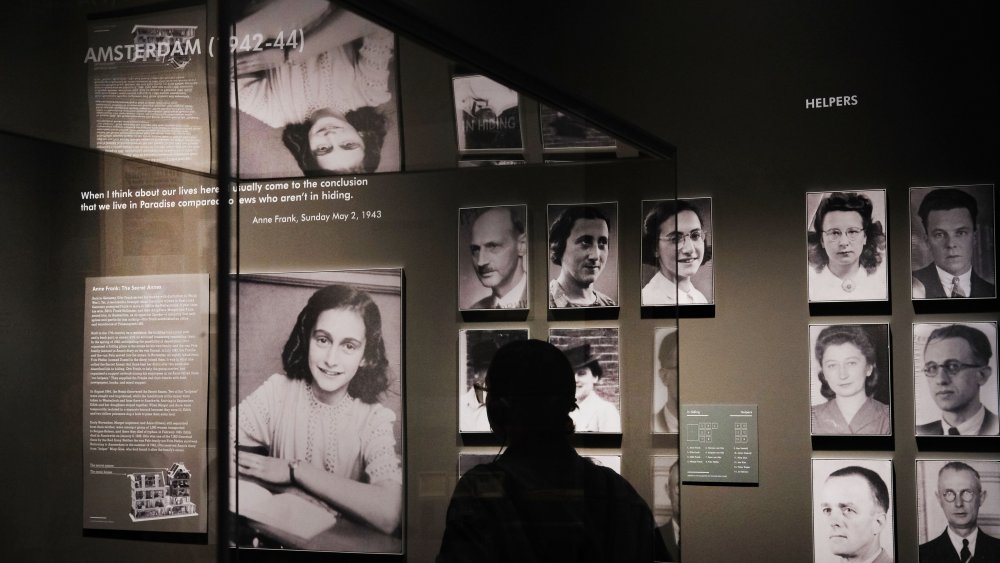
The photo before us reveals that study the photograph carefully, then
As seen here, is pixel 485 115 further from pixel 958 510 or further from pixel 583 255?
pixel 958 510

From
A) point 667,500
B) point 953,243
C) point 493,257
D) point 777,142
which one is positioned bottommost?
point 667,500

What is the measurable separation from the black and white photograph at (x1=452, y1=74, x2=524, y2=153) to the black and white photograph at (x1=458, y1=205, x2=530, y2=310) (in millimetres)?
115

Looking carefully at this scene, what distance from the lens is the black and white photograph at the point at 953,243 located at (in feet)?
11.2

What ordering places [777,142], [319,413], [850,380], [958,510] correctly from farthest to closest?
[777,142] → [850,380] → [958,510] → [319,413]

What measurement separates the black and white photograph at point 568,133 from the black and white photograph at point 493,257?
0.70ft

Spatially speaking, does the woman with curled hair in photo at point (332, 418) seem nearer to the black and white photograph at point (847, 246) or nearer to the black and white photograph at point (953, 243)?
the black and white photograph at point (847, 246)

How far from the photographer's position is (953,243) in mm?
3441

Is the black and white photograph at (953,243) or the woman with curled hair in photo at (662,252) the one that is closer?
the woman with curled hair in photo at (662,252)

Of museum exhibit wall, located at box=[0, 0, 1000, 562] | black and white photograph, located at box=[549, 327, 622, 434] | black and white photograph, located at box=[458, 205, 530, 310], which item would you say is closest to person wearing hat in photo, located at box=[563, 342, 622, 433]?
black and white photograph, located at box=[549, 327, 622, 434]

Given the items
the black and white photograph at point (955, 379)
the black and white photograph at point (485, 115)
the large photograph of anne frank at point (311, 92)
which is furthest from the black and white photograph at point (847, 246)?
the large photograph of anne frank at point (311, 92)

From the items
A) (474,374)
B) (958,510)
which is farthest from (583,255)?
(958,510)

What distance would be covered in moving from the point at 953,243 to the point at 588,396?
2029 mm

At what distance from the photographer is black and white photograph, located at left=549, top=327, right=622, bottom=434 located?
1963 millimetres

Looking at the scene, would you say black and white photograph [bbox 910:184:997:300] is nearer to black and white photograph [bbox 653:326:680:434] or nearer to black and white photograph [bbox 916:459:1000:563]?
black and white photograph [bbox 916:459:1000:563]
